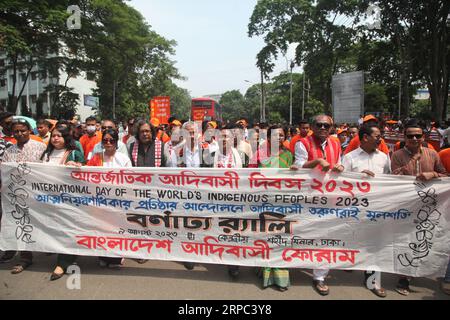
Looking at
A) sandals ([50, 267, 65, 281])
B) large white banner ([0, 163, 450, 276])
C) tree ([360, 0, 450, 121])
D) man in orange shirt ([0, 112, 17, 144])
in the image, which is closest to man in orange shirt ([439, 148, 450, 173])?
large white banner ([0, 163, 450, 276])

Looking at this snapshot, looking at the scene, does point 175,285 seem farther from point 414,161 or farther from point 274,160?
point 414,161

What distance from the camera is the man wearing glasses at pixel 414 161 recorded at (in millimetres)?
3432

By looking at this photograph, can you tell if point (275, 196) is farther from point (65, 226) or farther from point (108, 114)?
point (108, 114)

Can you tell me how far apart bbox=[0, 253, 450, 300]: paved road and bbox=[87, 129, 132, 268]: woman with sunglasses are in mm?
113

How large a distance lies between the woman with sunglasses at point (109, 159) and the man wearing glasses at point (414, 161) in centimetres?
300

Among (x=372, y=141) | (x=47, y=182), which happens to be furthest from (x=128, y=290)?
(x=372, y=141)

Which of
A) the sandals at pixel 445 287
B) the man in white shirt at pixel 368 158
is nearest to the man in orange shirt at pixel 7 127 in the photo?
the man in white shirt at pixel 368 158

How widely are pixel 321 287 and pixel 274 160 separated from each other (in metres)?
1.53

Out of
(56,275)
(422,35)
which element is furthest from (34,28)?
(422,35)

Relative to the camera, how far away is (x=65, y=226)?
3834 mm

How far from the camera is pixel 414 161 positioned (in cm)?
350

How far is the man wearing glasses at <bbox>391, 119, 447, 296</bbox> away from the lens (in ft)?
11.3
